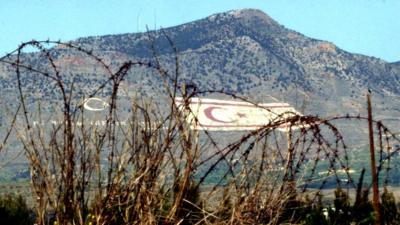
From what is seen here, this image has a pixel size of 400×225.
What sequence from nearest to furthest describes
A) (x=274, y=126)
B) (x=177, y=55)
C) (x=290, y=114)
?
(x=177, y=55) → (x=274, y=126) → (x=290, y=114)

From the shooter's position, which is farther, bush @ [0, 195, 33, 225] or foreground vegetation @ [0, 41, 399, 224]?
bush @ [0, 195, 33, 225]

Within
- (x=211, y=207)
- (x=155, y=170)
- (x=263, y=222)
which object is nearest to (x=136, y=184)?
(x=155, y=170)

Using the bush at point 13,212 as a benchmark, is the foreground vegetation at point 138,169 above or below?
above

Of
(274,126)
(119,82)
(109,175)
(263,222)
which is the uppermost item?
(119,82)

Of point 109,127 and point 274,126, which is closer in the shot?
point 109,127

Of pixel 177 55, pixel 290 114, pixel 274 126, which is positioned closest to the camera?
pixel 177 55

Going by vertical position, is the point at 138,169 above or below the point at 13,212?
above

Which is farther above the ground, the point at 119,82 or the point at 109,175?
the point at 119,82

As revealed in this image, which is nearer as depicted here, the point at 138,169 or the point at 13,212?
the point at 138,169

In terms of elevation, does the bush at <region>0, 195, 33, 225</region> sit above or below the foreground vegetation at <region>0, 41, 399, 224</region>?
below

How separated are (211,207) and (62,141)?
0.96 m

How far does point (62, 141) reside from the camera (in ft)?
13.6

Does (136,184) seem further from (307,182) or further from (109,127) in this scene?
(307,182)

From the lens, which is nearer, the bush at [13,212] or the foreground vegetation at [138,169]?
the foreground vegetation at [138,169]
